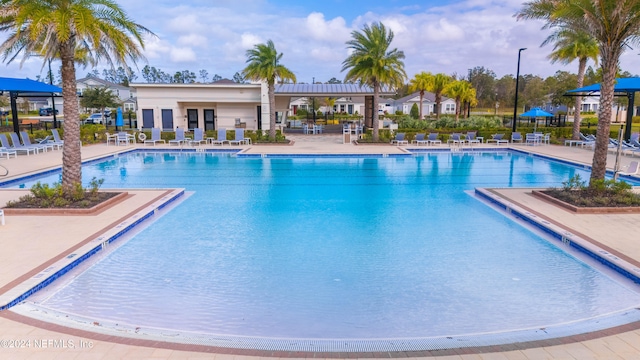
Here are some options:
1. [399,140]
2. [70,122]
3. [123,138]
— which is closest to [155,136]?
[123,138]

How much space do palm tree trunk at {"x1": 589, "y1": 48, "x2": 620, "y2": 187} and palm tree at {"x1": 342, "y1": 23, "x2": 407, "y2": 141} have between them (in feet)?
45.8

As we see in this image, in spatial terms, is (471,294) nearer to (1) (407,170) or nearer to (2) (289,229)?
(2) (289,229)

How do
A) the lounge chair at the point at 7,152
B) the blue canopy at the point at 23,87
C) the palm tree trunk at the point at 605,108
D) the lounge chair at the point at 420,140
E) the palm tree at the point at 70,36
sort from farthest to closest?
the lounge chair at the point at 420,140 < the blue canopy at the point at 23,87 < the lounge chair at the point at 7,152 < the palm tree trunk at the point at 605,108 < the palm tree at the point at 70,36

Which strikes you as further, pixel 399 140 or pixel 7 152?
pixel 399 140

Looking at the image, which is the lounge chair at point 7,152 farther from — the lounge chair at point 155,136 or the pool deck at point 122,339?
the lounge chair at point 155,136

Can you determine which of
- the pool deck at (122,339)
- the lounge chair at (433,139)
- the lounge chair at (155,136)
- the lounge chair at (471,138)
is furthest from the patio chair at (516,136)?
the lounge chair at (155,136)

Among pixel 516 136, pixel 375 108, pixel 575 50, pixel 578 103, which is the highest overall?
pixel 575 50

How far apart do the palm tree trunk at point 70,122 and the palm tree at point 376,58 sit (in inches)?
633

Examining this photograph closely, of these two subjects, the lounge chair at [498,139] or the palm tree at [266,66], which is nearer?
the palm tree at [266,66]

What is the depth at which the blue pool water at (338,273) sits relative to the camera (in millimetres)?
5645

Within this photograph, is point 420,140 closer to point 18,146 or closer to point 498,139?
point 498,139

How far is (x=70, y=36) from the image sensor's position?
10062mm

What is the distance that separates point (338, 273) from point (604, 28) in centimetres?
868

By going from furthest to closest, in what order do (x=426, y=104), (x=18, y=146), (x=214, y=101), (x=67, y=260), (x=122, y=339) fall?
1. (x=426, y=104)
2. (x=214, y=101)
3. (x=18, y=146)
4. (x=67, y=260)
5. (x=122, y=339)
